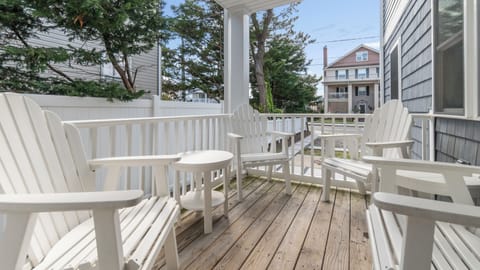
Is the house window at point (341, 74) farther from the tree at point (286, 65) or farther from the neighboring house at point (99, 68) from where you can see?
the neighboring house at point (99, 68)

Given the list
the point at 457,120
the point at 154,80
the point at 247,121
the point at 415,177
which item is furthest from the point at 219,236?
the point at 154,80

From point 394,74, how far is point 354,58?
10.6m

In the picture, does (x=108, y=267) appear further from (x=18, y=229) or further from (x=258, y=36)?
(x=258, y=36)

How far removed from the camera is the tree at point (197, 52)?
9969 millimetres

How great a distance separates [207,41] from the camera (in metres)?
10.3

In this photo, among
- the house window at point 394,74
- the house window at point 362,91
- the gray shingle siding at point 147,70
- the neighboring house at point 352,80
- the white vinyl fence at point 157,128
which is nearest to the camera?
the white vinyl fence at point 157,128

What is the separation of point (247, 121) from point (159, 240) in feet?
7.88

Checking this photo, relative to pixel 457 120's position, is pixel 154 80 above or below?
above

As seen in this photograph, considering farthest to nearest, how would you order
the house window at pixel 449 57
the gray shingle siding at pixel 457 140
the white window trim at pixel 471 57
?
1. the house window at pixel 449 57
2. the gray shingle siding at pixel 457 140
3. the white window trim at pixel 471 57

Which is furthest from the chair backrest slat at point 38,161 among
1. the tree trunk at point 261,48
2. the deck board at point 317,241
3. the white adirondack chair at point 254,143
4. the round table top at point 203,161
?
the tree trunk at point 261,48

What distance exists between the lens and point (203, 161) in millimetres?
2098

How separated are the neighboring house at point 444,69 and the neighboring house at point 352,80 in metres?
10.2

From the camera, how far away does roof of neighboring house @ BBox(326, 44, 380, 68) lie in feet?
46.5

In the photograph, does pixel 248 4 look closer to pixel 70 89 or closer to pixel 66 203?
pixel 70 89
